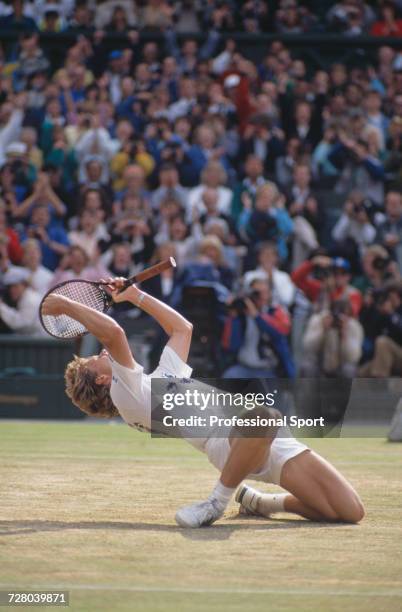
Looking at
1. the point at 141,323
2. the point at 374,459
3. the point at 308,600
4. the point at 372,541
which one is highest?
the point at 308,600

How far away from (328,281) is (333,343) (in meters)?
0.99

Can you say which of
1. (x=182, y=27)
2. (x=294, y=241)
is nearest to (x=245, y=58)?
(x=182, y=27)

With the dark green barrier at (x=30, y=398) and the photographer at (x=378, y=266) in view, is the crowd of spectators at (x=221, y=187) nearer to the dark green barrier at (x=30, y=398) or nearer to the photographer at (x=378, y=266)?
the photographer at (x=378, y=266)

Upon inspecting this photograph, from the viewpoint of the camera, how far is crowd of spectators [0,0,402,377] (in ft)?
53.6

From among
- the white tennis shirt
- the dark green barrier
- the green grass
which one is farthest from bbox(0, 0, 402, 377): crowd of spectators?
the white tennis shirt

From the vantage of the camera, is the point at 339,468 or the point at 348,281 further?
the point at 348,281

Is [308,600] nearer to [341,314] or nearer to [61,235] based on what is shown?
[341,314]

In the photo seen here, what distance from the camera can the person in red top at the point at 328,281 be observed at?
16578 millimetres

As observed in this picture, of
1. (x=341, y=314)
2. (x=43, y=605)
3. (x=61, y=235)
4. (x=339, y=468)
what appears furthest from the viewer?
(x=61, y=235)

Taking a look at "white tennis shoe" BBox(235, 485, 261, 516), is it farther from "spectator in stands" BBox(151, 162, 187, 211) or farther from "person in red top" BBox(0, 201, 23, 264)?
"spectator in stands" BBox(151, 162, 187, 211)

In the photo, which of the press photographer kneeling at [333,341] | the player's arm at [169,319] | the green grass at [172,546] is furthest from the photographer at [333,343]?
the player's arm at [169,319]

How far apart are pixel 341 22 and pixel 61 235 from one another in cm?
817

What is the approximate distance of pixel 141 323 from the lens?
54.8ft

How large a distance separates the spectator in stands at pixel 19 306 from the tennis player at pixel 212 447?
8756 millimetres
